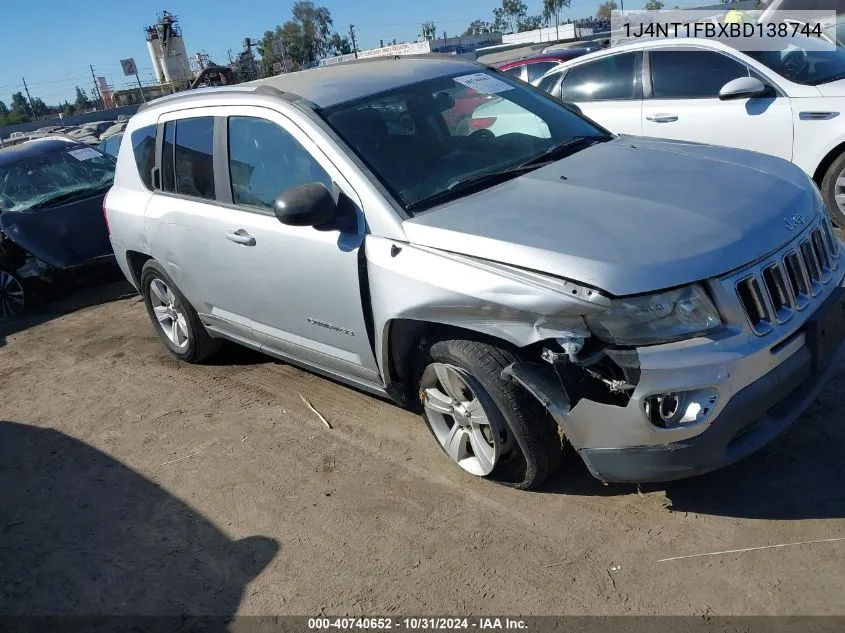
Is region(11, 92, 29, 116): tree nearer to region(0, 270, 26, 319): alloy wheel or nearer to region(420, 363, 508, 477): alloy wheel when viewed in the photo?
region(0, 270, 26, 319): alloy wheel

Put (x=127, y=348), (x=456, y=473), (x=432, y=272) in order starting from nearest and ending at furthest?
(x=432, y=272), (x=456, y=473), (x=127, y=348)

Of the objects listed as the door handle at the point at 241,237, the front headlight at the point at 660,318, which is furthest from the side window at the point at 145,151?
the front headlight at the point at 660,318

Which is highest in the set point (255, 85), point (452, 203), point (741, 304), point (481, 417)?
point (255, 85)

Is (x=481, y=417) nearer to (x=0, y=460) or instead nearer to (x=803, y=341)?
(x=803, y=341)

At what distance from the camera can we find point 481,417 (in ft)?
10.7

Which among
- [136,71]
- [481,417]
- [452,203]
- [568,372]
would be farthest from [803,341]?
[136,71]

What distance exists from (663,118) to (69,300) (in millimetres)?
6667

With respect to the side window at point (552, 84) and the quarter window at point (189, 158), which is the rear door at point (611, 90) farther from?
the quarter window at point (189, 158)

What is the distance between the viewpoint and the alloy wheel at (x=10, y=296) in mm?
7719

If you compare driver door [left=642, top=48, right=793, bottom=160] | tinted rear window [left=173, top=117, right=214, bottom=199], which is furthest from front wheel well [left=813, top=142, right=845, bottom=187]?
tinted rear window [left=173, top=117, right=214, bottom=199]

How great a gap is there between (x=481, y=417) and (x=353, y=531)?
80 cm

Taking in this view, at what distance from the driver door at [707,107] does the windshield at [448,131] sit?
2612mm

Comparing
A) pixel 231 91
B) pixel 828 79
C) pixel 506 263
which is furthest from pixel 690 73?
pixel 506 263

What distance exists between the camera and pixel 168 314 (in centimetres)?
557
